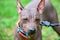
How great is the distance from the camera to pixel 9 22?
1143 cm

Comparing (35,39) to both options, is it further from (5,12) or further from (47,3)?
(5,12)

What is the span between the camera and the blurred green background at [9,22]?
1035 centimetres

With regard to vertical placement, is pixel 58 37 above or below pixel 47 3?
below

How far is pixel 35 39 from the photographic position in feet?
26.6

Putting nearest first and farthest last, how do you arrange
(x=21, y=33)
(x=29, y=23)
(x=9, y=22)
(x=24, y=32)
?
(x=29, y=23) < (x=24, y=32) < (x=21, y=33) < (x=9, y=22)

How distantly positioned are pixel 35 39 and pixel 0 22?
10.3 ft

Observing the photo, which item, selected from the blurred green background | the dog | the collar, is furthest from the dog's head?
the blurred green background

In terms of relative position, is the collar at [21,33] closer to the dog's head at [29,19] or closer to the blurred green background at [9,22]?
the dog's head at [29,19]

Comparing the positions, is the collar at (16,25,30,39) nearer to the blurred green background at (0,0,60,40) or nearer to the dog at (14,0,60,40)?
the dog at (14,0,60,40)

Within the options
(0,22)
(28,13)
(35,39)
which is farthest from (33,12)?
(0,22)

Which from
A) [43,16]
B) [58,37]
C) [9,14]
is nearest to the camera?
[43,16]

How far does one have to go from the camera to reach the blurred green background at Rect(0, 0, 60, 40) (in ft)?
33.9

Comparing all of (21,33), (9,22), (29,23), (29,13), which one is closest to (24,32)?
(21,33)

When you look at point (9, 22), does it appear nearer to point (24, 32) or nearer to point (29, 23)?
point (24, 32)
